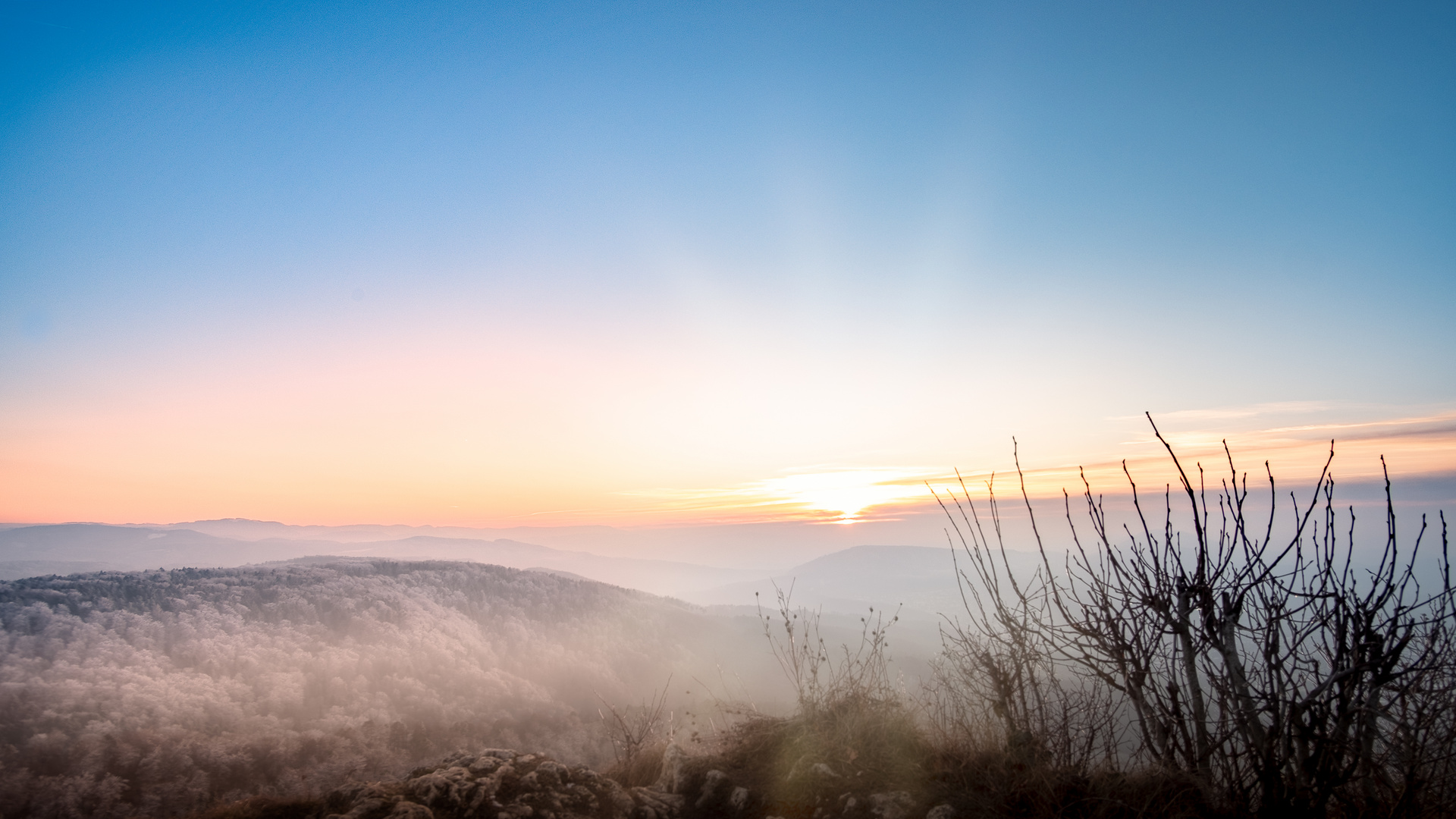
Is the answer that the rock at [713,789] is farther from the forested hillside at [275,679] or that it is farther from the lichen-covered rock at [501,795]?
the forested hillside at [275,679]

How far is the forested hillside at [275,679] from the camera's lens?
26.4 m

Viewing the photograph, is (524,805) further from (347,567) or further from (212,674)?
(347,567)

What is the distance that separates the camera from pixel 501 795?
524 centimetres

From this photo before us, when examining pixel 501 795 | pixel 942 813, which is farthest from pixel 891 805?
pixel 501 795

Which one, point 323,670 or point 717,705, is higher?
point 717,705

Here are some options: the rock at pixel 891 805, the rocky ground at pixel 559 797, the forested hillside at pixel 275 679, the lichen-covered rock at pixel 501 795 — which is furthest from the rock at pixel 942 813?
the forested hillside at pixel 275 679

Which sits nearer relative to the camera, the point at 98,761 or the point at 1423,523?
the point at 1423,523

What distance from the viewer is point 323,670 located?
1587 inches

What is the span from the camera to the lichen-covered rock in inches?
188

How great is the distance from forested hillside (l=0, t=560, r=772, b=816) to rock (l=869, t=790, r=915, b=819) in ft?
123

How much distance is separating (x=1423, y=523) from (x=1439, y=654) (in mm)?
1180

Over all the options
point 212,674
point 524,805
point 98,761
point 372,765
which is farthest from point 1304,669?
point 212,674

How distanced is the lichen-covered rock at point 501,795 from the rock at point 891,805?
214 cm

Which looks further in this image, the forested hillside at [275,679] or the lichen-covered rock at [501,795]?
the forested hillside at [275,679]
